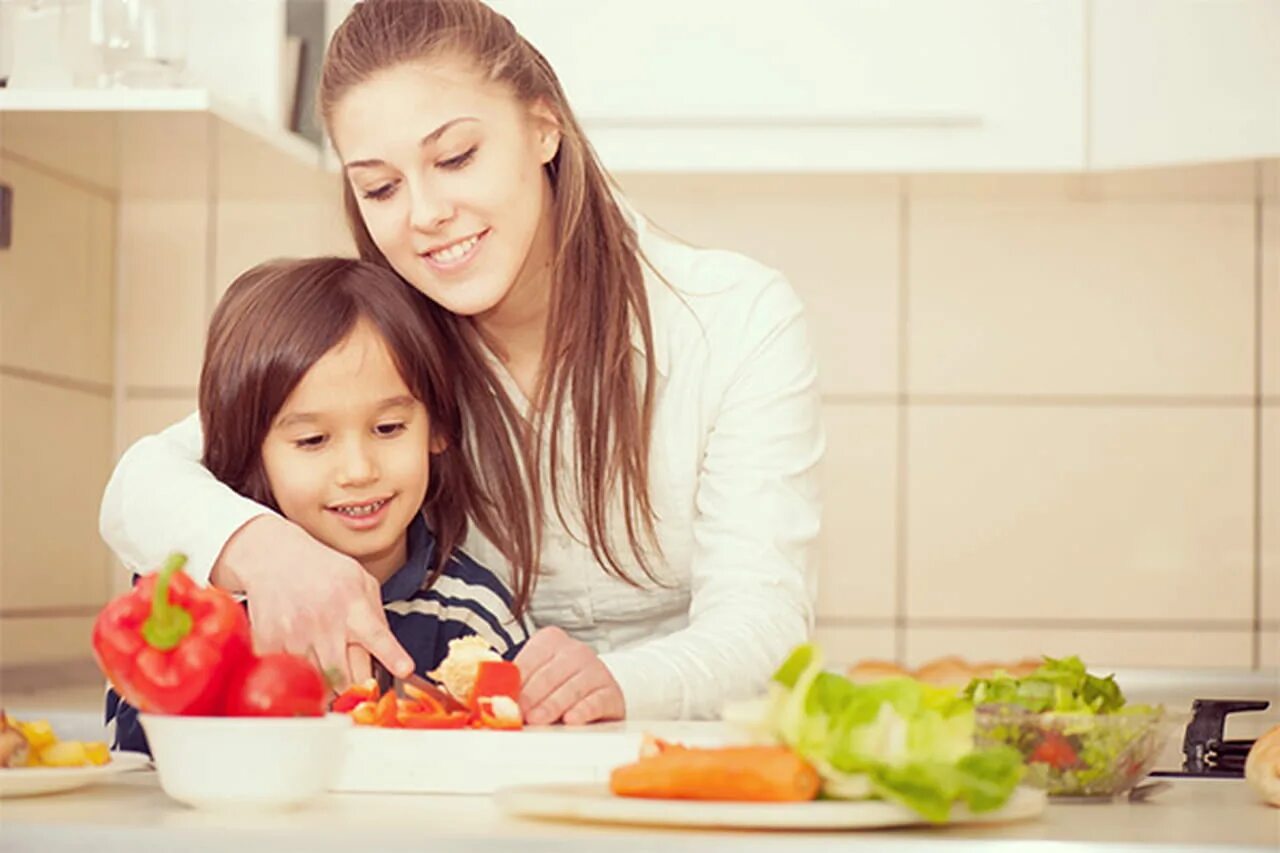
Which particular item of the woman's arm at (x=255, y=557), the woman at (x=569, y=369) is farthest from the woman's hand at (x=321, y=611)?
the woman at (x=569, y=369)

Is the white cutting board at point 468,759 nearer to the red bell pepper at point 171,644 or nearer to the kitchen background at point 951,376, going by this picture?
the red bell pepper at point 171,644

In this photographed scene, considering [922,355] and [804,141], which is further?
[922,355]

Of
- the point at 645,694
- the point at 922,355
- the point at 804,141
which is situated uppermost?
the point at 804,141

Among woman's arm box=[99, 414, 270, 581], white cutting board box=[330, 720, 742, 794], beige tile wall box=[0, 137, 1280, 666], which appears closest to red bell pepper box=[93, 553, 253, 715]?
white cutting board box=[330, 720, 742, 794]

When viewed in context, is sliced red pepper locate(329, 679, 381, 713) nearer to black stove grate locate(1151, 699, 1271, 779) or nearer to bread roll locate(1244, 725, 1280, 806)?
bread roll locate(1244, 725, 1280, 806)

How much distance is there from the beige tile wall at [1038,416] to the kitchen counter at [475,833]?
150cm

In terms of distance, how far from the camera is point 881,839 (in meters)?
0.72

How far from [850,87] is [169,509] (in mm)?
1038

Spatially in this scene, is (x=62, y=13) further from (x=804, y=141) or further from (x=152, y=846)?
(x=152, y=846)

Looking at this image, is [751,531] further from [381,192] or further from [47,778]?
[47,778]

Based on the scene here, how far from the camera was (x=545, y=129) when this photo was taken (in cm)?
155

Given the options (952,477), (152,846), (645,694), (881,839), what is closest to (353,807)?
(152,846)

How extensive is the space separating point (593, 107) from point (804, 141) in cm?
25

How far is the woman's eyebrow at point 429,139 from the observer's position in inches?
55.7
